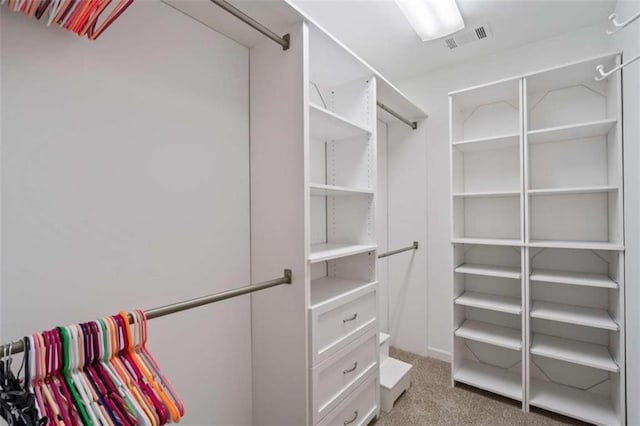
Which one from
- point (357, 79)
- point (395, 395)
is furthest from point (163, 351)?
point (357, 79)

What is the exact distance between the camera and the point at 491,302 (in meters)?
2.24

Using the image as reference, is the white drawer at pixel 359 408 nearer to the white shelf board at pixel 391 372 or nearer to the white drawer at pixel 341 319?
the white shelf board at pixel 391 372

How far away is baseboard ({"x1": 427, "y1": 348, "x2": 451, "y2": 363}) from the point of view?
106 inches

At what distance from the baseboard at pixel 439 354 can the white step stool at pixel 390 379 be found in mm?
601

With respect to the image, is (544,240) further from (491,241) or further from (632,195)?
(632,195)

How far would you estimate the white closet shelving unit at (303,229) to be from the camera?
142cm

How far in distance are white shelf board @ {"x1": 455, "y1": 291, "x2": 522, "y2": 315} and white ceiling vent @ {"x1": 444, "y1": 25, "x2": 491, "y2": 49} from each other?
2000 mm

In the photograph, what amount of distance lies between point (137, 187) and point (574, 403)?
2896 millimetres

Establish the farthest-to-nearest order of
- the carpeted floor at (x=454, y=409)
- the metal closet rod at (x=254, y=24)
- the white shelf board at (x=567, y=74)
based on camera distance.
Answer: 1. the carpeted floor at (x=454, y=409)
2. the white shelf board at (x=567, y=74)
3. the metal closet rod at (x=254, y=24)

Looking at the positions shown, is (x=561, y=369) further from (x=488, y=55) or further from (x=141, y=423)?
(x=141, y=423)

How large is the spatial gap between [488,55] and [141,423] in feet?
10.4

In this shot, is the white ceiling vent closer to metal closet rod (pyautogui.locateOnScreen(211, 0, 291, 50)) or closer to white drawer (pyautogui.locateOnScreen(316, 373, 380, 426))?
metal closet rod (pyautogui.locateOnScreen(211, 0, 291, 50))

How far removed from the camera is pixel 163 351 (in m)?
1.29

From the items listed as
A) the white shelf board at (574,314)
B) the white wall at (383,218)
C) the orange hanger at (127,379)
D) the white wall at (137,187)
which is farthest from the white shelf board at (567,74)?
the orange hanger at (127,379)
